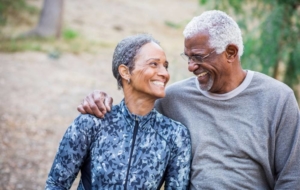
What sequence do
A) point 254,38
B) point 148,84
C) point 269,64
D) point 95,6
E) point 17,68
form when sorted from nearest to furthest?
1. point 148,84
2. point 269,64
3. point 254,38
4. point 17,68
5. point 95,6

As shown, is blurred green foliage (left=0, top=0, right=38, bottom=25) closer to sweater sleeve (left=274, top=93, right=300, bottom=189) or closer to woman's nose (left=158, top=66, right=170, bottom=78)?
woman's nose (left=158, top=66, right=170, bottom=78)

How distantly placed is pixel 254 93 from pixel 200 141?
0.43m

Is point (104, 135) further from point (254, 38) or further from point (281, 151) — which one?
point (254, 38)

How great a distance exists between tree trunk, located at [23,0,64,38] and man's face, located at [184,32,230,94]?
12.1m

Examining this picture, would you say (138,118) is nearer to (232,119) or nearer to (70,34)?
(232,119)

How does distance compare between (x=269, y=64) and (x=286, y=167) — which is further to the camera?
(x=269, y=64)

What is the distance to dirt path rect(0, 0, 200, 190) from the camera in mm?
6072

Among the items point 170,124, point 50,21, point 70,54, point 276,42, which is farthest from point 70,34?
point 170,124

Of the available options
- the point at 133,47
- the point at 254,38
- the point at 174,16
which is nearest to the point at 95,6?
the point at 174,16

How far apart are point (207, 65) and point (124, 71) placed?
0.49 meters

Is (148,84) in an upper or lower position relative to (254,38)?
lower

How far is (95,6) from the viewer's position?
1992cm

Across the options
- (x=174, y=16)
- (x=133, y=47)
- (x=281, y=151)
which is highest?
(x=174, y=16)

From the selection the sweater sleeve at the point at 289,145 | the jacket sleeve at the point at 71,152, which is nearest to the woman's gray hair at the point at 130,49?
the jacket sleeve at the point at 71,152
